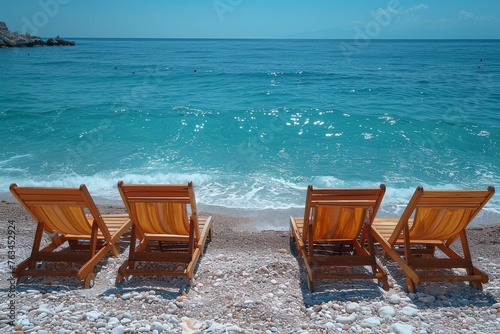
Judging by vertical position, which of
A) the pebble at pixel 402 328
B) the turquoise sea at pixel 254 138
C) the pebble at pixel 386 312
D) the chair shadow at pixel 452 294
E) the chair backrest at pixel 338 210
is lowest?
the turquoise sea at pixel 254 138

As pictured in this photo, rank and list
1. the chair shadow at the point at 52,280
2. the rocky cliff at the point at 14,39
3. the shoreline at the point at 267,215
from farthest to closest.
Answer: the rocky cliff at the point at 14,39
the shoreline at the point at 267,215
the chair shadow at the point at 52,280

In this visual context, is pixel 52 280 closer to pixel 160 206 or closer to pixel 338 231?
pixel 160 206

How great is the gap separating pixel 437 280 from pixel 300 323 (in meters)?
1.68

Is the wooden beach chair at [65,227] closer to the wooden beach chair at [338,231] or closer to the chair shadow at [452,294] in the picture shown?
the wooden beach chair at [338,231]

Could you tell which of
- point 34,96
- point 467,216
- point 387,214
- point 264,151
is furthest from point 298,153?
point 34,96

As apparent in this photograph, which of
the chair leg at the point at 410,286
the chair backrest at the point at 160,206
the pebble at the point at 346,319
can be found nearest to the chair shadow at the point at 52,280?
the chair backrest at the point at 160,206

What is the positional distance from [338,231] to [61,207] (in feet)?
10.8

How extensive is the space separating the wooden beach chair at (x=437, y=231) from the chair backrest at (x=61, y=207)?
3.43m

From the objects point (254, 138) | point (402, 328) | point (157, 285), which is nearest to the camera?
point (402, 328)

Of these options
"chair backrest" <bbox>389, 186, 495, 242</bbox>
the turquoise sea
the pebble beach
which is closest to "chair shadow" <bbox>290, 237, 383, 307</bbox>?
the pebble beach

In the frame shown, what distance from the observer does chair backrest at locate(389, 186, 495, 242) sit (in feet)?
12.6

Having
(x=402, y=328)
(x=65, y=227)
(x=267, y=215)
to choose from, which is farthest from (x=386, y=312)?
(x=267, y=215)

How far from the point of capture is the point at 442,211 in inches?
162

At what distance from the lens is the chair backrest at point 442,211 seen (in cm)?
383
